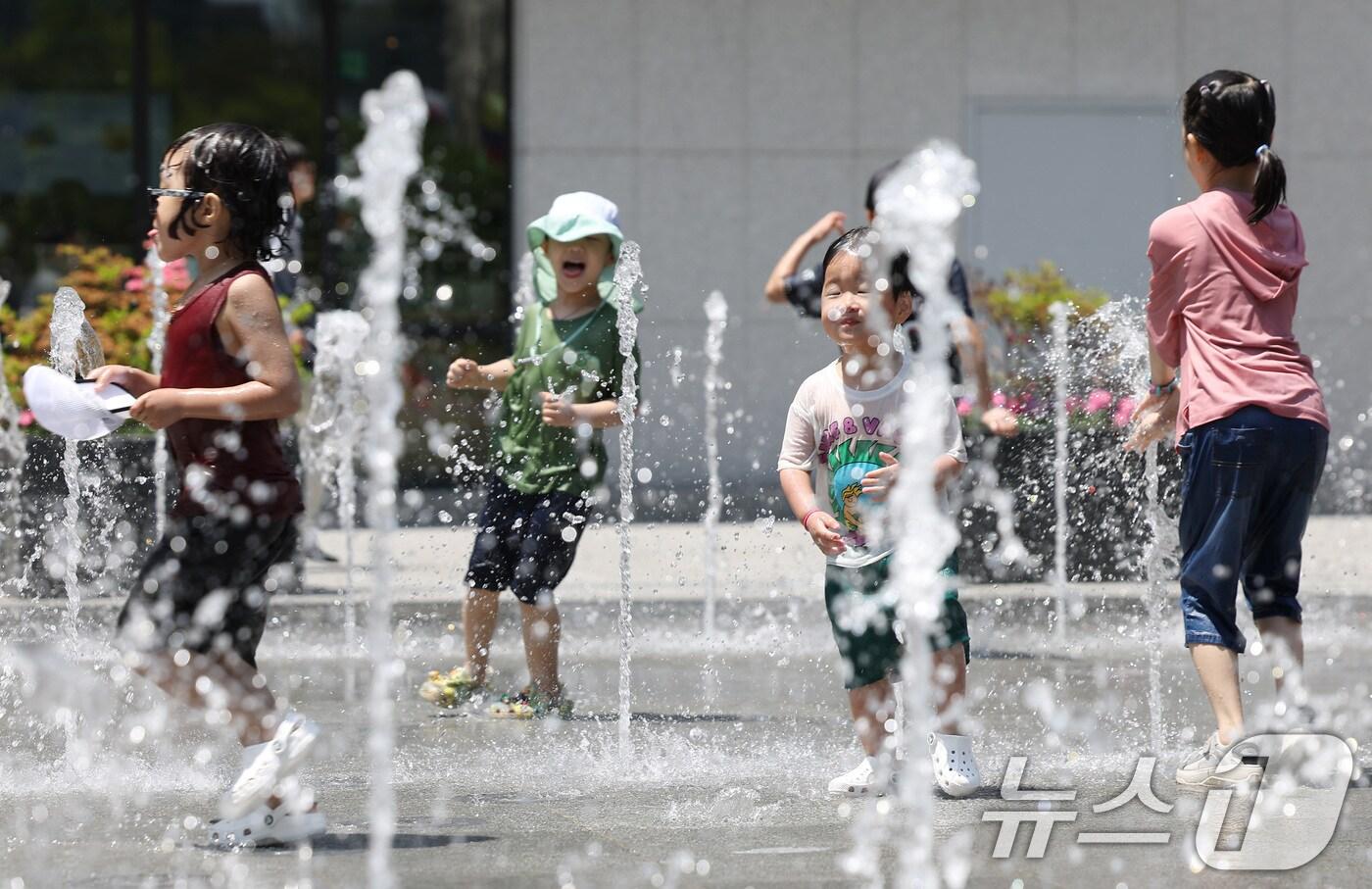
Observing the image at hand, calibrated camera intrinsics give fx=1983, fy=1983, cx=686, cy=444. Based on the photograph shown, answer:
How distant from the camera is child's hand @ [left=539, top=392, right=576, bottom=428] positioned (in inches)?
204

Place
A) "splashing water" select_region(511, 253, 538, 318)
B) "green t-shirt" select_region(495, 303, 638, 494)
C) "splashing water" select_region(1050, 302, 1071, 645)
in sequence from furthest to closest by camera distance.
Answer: "splashing water" select_region(511, 253, 538, 318) < "splashing water" select_region(1050, 302, 1071, 645) < "green t-shirt" select_region(495, 303, 638, 494)

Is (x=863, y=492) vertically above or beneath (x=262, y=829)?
above

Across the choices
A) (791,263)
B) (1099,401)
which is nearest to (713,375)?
(1099,401)

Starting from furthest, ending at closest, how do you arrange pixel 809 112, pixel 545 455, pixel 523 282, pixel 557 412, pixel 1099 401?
1. pixel 809 112
2. pixel 523 282
3. pixel 1099 401
4. pixel 545 455
5. pixel 557 412

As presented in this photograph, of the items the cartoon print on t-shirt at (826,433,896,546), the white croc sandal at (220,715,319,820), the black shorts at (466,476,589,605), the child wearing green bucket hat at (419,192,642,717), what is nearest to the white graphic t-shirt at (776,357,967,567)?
A: the cartoon print on t-shirt at (826,433,896,546)

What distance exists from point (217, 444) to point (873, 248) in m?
1.52

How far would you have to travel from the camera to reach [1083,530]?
8094 millimetres

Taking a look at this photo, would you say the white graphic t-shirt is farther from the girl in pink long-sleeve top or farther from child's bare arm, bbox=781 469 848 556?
the girl in pink long-sleeve top

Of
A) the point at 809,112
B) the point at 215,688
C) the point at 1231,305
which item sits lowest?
the point at 215,688

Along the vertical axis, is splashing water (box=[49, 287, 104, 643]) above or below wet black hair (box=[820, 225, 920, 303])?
below

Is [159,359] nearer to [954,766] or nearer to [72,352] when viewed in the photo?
[72,352]

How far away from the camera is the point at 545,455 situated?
546 cm

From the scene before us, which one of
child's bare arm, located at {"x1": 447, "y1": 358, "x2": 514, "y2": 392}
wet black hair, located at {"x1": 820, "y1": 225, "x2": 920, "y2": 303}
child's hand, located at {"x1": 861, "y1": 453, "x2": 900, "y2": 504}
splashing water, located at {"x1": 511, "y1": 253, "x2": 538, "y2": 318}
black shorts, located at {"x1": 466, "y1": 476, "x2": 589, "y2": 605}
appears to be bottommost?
black shorts, located at {"x1": 466, "y1": 476, "x2": 589, "y2": 605}

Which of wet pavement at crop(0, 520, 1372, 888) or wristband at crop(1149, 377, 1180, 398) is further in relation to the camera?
wristband at crop(1149, 377, 1180, 398)
